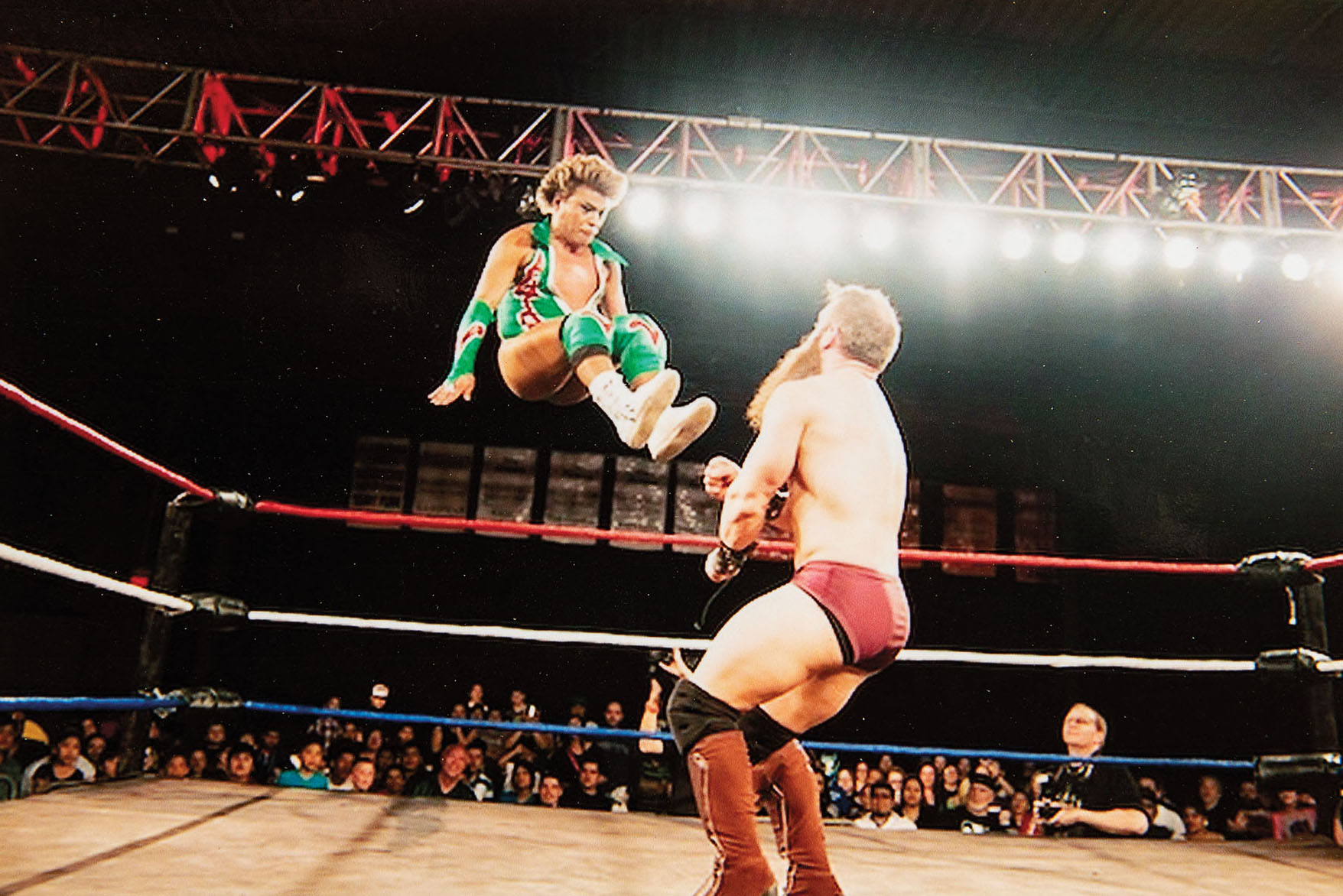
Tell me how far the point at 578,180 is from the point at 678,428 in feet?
3.41

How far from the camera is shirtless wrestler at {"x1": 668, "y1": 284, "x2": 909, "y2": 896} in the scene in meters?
1.45

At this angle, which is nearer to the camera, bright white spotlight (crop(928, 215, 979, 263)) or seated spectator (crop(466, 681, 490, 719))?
bright white spotlight (crop(928, 215, 979, 263))

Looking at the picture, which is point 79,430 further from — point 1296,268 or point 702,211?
point 1296,268

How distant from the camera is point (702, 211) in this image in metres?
5.10

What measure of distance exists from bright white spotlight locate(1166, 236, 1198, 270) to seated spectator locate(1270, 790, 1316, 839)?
11.1ft

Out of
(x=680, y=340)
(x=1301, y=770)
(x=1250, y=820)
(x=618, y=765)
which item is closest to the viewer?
(x=1301, y=770)

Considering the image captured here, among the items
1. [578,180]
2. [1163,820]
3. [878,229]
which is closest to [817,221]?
[878,229]

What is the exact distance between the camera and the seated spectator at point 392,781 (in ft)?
18.2

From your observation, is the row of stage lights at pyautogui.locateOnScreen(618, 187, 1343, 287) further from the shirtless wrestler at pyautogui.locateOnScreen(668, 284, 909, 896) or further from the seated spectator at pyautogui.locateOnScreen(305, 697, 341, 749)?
the seated spectator at pyautogui.locateOnScreen(305, 697, 341, 749)

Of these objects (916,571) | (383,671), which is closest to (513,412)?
(383,671)

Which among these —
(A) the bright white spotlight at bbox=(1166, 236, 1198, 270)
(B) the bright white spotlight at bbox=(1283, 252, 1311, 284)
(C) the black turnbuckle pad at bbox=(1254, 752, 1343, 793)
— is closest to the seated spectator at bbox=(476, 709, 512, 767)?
(C) the black turnbuckle pad at bbox=(1254, 752, 1343, 793)

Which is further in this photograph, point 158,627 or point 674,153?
point 674,153

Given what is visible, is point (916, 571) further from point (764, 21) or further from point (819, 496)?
point (819, 496)

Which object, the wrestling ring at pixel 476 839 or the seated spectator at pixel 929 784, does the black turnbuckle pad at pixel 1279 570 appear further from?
the seated spectator at pixel 929 784
